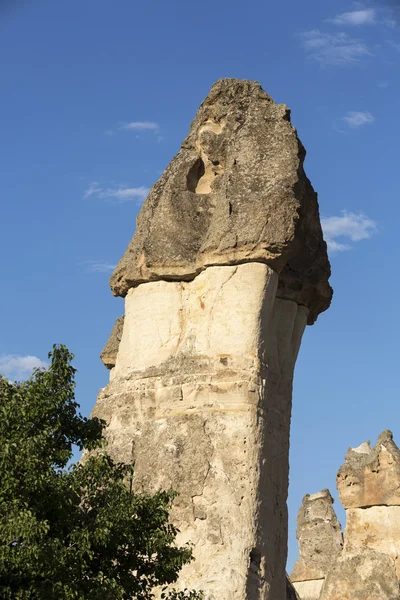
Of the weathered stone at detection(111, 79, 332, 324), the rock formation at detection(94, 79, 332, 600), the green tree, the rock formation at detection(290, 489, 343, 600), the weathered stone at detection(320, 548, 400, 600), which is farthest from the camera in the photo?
the rock formation at detection(290, 489, 343, 600)

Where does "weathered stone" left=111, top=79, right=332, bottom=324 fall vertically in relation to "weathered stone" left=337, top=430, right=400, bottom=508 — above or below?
above

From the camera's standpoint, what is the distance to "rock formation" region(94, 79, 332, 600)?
46.8 feet

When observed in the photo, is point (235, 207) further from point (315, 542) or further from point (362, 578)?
point (315, 542)

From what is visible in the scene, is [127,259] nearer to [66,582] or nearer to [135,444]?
[135,444]

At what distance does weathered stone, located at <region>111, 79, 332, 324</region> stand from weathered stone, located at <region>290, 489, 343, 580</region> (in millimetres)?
9525

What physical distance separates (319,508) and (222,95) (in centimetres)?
1162

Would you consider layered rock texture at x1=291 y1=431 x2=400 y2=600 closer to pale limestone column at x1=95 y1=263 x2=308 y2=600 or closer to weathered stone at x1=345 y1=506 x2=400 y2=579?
weathered stone at x1=345 y1=506 x2=400 y2=579

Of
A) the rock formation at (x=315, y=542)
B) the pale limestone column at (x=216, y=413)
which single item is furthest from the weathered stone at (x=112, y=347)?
the rock formation at (x=315, y=542)

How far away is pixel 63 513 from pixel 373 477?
12.5 metres

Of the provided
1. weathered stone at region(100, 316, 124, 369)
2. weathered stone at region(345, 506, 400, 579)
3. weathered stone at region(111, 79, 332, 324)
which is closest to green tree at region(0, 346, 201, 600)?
weathered stone at region(111, 79, 332, 324)

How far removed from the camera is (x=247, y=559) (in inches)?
551

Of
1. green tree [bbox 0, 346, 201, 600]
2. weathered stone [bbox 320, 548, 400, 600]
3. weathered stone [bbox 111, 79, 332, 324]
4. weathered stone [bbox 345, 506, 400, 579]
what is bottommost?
green tree [bbox 0, 346, 201, 600]

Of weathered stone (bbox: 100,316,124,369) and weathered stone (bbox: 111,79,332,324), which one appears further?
weathered stone (bbox: 100,316,124,369)

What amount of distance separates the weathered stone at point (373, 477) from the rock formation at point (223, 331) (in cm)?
640
